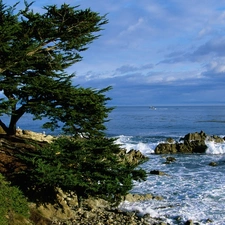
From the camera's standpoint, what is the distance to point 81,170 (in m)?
11.4

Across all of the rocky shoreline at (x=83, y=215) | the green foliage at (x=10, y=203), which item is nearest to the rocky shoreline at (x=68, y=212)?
the rocky shoreline at (x=83, y=215)

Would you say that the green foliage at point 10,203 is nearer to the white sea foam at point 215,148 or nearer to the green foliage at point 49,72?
the green foliage at point 49,72

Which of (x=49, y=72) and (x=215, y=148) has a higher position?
(x=49, y=72)

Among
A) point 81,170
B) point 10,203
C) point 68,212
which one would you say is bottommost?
point 68,212

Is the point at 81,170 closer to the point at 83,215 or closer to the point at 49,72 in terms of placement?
the point at 83,215

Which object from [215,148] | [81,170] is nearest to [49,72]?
[81,170]

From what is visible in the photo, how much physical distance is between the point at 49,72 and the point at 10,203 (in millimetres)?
5801

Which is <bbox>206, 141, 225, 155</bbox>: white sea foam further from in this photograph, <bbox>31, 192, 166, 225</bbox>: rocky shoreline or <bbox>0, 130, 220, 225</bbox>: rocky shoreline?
<bbox>31, 192, 166, 225</bbox>: rocky shoreline

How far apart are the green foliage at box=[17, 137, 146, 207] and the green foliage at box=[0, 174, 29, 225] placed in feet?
2.53

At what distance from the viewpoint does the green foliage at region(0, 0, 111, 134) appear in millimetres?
11703

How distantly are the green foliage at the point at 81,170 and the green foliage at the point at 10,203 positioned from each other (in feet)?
2.53

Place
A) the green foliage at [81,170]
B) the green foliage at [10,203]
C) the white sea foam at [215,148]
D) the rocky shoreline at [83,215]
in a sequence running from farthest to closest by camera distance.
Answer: the white sea foam at [215,148] < the rocky shoreline at [83,215] < the green foliage at [81,170] < the green foliage at [10,203]

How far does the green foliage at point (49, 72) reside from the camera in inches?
461

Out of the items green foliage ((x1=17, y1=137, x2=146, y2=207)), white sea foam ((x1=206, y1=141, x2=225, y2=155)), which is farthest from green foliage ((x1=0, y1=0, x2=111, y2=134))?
white sea foam ((x1=206, y1=141, x2=225, y2=155))
